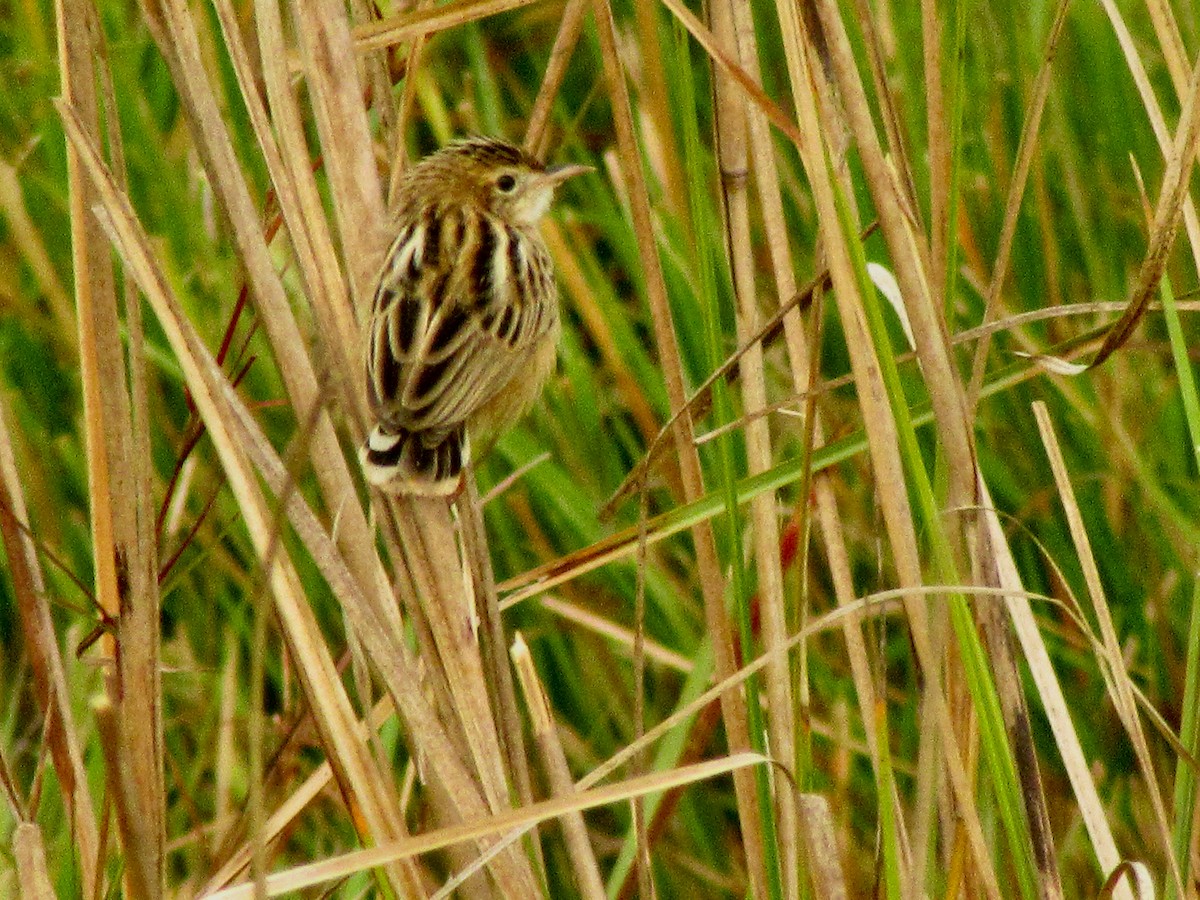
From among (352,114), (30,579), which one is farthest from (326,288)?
(30,579)

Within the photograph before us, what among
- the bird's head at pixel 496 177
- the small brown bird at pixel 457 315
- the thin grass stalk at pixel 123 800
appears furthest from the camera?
the bird's head at pixel 496 177

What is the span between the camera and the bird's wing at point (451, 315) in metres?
3.26

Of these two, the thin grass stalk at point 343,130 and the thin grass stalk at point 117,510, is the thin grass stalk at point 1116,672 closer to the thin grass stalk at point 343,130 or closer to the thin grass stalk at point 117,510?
the thin grass stalk at point 343,130

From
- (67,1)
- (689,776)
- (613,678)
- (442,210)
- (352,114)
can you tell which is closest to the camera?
(689,776)

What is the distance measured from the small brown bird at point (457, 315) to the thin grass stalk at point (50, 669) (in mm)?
595

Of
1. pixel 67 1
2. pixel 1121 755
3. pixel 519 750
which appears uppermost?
pixel 67 1

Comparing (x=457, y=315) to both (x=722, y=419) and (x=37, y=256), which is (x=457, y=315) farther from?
(x=37, y=256)

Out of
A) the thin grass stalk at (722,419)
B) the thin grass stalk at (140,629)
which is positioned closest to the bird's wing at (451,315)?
the thin grass stalk at (140,629)

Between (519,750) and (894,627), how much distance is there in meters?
1.89

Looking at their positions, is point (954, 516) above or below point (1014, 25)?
below

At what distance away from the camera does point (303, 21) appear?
8.83ft

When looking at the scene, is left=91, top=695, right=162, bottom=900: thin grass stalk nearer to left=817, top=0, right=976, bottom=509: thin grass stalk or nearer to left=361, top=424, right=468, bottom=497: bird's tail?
left=361, top=424, right=468, bottom=497: bird's tail

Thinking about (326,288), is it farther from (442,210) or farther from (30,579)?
(442,210)

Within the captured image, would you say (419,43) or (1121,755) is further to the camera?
(1121,755)
